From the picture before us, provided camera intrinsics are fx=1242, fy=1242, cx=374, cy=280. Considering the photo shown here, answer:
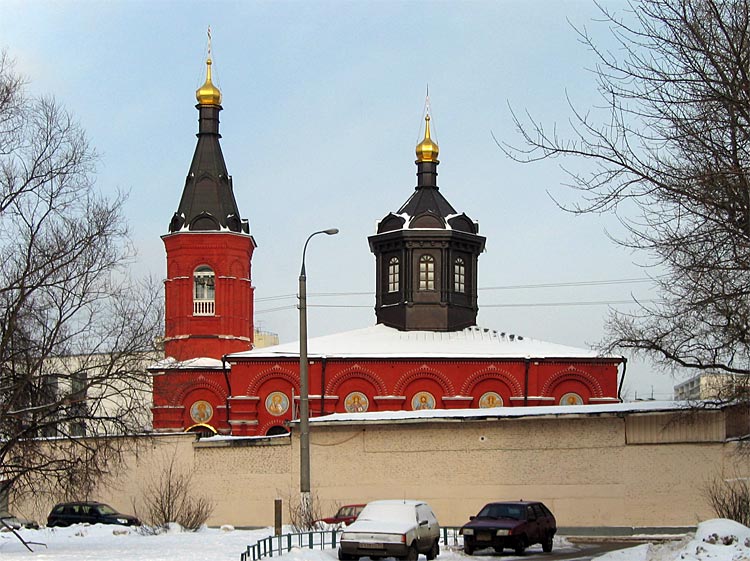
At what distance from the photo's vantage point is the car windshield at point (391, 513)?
2222 cm

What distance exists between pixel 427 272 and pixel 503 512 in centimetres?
3084

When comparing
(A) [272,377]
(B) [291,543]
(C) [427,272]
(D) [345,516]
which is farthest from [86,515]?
(C) [427,272]

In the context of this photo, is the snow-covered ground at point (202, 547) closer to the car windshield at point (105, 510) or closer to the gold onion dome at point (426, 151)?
the car windshield at point (105, 510)

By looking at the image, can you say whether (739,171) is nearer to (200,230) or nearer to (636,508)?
(636,508)

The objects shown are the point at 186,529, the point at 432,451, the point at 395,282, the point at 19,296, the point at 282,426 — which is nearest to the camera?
the point at 19,296

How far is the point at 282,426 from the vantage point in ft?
167

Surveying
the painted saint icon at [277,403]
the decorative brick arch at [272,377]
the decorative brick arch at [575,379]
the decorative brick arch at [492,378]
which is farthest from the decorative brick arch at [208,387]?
the decorative brick arch at [575,379]

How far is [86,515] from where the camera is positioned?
1374 inches

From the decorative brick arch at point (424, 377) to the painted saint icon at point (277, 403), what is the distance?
455 centimetres

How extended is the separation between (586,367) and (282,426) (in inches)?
510

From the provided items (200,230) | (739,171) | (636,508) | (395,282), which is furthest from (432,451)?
(200,230)

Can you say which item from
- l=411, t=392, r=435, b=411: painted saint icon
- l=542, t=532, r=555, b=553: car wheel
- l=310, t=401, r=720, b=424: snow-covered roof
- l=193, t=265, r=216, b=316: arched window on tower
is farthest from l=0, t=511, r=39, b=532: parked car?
l=193, t=265, r=216, b=316: arched window on tower

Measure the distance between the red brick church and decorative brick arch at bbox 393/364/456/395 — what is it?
4 cm

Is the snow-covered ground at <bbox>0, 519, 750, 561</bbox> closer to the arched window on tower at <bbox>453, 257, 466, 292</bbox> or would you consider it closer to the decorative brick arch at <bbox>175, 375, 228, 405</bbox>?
the decorative brick arch at <bbox>175, 375, 228, 405</bbox>
